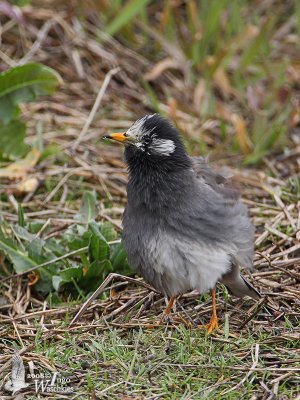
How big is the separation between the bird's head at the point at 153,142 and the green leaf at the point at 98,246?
75 cm

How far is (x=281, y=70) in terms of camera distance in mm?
7996

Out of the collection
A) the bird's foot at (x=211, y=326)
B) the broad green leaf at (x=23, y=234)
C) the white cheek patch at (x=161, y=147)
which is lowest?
the bird's foot at (x=211, y=326)

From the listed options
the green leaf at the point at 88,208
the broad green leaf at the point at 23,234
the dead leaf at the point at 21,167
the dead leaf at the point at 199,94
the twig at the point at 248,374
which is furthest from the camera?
the dead leaf at the point at 199,94

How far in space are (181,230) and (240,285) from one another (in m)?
0.58

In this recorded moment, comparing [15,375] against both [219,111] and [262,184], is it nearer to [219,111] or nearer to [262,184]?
[262,184]

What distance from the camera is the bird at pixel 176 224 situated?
173 inches

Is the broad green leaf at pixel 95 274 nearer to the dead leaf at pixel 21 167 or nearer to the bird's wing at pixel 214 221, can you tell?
the bird's wing at pixel 214 221

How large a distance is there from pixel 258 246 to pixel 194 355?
150 centimetres

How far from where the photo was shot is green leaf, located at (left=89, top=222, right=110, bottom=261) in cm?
519

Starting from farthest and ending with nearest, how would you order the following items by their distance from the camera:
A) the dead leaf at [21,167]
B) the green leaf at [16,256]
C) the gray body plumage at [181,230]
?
the dead leaf at [21,167] → the green leaf at [16,256] → the gray body plumage at [181,230]

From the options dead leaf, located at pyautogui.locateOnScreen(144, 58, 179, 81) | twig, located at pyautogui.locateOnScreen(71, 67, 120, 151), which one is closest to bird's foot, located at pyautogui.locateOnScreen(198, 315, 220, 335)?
twig, located at pyautogui.locateOnScreen(71, 67, 120, 151)

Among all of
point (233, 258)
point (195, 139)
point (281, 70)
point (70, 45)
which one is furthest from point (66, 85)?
point (233, 258)

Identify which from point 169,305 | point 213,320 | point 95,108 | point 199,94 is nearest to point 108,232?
point 169,305

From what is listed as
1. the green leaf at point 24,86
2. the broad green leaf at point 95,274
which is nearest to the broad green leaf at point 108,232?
the broad green leaf at point 95,274
